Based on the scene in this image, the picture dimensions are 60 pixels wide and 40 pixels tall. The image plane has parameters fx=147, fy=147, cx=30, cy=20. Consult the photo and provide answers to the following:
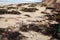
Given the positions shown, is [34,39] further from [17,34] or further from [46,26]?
[46,26]

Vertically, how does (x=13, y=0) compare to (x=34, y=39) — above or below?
above

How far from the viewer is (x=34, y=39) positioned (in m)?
3.04

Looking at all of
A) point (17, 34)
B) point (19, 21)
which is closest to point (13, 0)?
point (19, 21)

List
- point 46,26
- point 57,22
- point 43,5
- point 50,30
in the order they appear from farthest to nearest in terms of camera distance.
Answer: point 43,5 → point 57,22 → point 46,26 → point 50,30

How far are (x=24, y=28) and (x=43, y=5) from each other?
288 cm

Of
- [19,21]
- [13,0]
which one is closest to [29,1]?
[13,0]

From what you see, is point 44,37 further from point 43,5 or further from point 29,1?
point 29,1

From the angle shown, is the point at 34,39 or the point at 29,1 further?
the point at 29,1

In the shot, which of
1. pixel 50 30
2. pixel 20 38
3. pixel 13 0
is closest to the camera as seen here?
pixel 20 38

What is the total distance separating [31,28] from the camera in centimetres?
355

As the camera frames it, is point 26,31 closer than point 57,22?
Yes

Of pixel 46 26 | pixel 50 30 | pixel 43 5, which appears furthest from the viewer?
pixel 43 5

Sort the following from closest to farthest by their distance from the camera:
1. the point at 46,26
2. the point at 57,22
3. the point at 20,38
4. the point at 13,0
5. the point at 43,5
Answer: the point at 20,38, the point at 46,26, the point at 57,22, the point at 43,5, the point at 13,0

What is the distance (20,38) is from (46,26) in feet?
2.82
